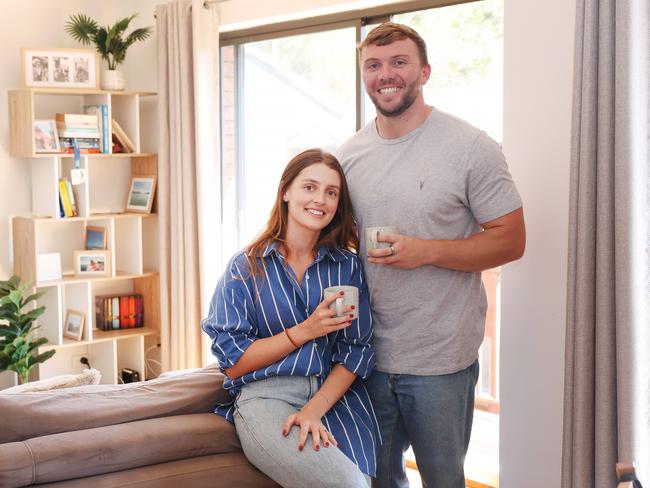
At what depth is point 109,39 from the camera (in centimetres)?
443

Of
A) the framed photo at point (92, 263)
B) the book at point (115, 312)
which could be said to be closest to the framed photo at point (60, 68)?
the framed photo at point (92, 263)

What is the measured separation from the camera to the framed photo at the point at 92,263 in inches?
179

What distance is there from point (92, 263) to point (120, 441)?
282cm

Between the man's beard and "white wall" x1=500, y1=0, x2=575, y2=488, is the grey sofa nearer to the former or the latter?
the man's beard

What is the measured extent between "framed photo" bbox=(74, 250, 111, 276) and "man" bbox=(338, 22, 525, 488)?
2619 mm

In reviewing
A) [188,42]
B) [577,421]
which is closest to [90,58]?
[188,42]

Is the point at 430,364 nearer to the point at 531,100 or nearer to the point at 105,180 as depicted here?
the point at 531,100

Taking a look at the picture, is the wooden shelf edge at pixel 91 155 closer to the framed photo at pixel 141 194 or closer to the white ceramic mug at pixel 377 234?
the framed photo at pixel 141 194

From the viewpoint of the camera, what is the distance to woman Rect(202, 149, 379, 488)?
78.8 inches

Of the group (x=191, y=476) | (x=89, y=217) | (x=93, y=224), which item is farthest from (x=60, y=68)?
(x=191, y=476)

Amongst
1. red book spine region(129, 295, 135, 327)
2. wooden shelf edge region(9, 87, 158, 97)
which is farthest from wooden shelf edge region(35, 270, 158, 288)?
wooden shelf edge region(9, 87, 158, 97)

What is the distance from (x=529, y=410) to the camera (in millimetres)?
2889

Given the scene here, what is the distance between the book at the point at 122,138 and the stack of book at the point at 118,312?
0.86 m

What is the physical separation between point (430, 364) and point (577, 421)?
0.51 meters
